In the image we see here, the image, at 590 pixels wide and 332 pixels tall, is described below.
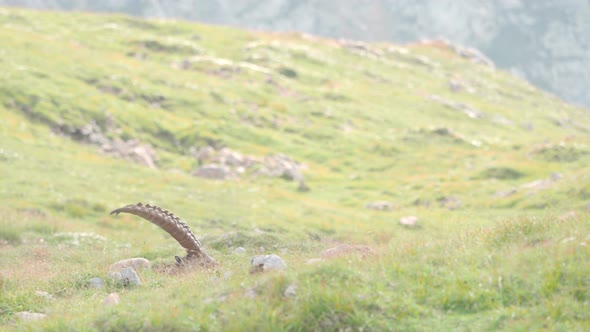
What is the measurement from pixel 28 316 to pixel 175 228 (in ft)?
11.5

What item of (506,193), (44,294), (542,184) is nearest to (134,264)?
(44,294)

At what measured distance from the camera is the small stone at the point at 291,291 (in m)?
8.99

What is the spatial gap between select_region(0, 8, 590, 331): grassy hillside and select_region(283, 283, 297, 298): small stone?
0.19ft

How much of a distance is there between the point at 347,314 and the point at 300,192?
102 feet

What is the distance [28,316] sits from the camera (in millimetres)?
10406

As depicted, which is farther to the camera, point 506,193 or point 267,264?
point 506,193

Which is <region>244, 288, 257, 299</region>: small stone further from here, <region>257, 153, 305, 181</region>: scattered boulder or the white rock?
<region>257, 153, 305, 181</region>: scattered boulder

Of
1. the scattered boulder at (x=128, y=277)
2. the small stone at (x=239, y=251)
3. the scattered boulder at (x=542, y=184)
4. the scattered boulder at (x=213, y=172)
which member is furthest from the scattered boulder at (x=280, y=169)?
the scattered boulder at (x=128, y=277)

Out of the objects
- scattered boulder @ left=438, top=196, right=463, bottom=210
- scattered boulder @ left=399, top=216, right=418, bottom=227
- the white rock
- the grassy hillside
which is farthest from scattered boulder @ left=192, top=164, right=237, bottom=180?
the white rock

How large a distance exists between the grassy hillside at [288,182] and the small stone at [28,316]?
20 centimetres

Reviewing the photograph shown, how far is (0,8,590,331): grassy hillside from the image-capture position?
8.98 m

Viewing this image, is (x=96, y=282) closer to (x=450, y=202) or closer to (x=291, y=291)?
(x=291, y=291)

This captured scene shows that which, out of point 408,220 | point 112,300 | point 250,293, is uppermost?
point 250,293

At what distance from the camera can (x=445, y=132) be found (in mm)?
60125
